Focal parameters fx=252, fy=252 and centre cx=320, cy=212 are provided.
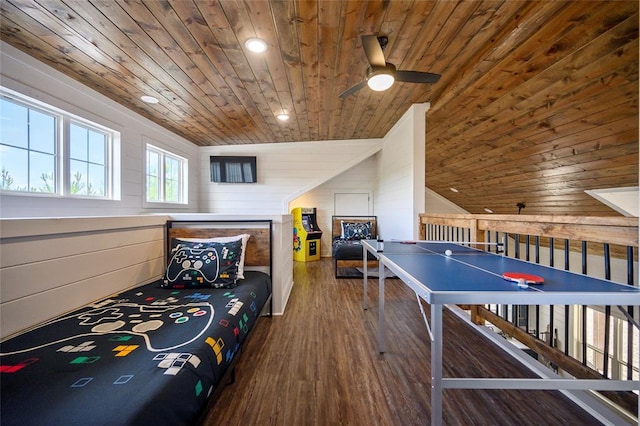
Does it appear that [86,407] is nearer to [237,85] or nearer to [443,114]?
[237,85]

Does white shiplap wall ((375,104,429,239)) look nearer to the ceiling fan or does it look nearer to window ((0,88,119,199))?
the ceiling fan

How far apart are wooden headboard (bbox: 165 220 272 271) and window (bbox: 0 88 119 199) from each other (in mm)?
1065

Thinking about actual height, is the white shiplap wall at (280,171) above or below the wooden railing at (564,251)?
above

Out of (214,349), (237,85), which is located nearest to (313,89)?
(237,85)

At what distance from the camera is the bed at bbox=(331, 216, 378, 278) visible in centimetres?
436

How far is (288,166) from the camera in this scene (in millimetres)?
5070

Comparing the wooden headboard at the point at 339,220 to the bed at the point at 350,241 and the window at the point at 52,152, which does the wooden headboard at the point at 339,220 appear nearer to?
the bed at the point at 350,241

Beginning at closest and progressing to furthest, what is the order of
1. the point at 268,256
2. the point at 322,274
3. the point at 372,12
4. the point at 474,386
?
the point at 474,386
the point at 372,12
the point at 268,256
the point at 322,274

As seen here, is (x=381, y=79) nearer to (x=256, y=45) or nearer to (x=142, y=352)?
(x=256, y=45)

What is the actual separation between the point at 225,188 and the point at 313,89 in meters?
3.08

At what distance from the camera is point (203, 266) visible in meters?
2.07

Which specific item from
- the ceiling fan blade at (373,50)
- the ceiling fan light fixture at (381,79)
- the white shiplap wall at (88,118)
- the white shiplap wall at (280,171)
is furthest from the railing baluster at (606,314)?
the white shiplap wall at (88,118)

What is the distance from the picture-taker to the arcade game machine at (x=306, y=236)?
18.9ft

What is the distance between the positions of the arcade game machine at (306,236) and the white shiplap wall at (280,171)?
2.93ft
